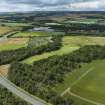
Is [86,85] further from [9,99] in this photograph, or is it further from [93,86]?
[9,99]

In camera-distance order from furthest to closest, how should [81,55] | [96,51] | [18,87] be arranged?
1. [96,51]
2. [81,55]
3. [18,87]

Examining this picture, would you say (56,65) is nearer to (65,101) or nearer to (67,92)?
(67,92)

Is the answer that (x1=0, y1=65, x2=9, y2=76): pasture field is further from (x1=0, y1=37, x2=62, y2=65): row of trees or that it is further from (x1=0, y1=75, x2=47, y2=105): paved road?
(x1=0, y1=75, x2=47, y2=105): paved road

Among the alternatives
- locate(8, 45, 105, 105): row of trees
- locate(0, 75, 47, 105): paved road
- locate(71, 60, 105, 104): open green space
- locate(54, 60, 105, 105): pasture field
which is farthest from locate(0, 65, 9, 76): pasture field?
locate(71, 60, 105, 104): open green space

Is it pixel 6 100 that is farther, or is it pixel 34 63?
pixel 34 63

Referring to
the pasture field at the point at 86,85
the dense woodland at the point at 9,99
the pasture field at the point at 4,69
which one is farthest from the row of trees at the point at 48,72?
the dense woodland at the point at 9,99

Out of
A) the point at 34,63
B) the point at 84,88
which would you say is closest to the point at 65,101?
the point at 84,88

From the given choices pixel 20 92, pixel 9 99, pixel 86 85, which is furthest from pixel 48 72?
pixel 9 99
